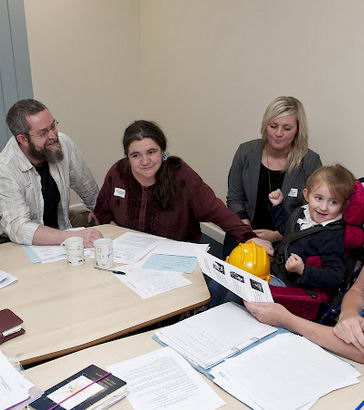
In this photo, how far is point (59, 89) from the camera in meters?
3.92

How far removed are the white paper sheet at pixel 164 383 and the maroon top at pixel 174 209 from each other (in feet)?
3.57

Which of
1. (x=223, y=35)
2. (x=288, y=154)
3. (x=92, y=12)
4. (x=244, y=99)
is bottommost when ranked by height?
(x=288, y=154)

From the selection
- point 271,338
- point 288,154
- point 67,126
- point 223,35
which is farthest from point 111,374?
point 67,126

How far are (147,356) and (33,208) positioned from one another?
149cm

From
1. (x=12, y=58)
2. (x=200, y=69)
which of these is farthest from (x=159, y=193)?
(x=12, y=58)

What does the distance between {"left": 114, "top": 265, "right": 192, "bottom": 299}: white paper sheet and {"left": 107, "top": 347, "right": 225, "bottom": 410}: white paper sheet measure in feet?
1.18

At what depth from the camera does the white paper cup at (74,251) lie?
1.75m

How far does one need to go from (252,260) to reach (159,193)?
32.2 inches

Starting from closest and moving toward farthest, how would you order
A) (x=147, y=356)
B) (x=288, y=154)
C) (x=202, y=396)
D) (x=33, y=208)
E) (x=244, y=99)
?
(x=202, y=396) → (x=147, y=356) → (x=33, y=208) → (x=288, y=154) → (x=244, y=99)

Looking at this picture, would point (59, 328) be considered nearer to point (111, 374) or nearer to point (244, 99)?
point (111, 374)

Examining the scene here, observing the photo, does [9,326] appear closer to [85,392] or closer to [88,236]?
[85,392]

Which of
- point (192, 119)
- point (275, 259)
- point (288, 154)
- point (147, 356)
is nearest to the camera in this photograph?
point (147, 356)

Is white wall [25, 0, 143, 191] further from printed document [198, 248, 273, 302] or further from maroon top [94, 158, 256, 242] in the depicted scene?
printed document [198, 248, 273, 302]

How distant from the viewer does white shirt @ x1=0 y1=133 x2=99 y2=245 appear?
209 centimetres
